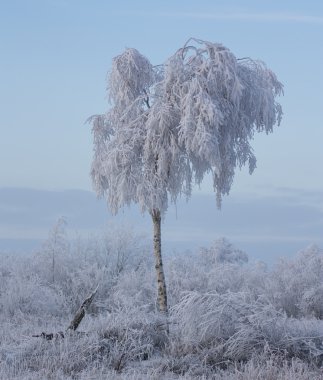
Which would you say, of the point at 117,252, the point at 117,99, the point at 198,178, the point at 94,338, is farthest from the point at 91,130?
the point at 117,252

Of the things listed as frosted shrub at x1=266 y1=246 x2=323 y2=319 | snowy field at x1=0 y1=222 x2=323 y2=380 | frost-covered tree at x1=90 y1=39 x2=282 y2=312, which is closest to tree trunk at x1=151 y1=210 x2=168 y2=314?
frost-covered tree at x1=90 y1=39 x2=282 y2=312

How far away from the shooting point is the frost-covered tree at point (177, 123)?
58.4 feet

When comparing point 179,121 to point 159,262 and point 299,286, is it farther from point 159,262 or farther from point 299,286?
point 299,286

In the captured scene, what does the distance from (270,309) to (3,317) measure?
1219cm

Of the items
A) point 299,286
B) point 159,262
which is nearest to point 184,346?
point 159,262

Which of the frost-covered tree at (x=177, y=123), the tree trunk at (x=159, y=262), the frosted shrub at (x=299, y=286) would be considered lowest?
the frosted shrub at (x=299, y=286)

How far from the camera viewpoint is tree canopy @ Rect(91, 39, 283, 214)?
58.3 ft

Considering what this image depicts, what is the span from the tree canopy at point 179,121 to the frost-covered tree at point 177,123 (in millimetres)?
26

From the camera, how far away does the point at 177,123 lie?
18422mm

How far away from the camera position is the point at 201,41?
18.9 m

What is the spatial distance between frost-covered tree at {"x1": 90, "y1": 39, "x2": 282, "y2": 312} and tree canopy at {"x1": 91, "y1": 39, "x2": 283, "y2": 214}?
26 millimetres

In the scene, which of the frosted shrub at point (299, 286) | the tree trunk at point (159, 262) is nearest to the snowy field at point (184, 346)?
the tree trunk at point (159, 262)

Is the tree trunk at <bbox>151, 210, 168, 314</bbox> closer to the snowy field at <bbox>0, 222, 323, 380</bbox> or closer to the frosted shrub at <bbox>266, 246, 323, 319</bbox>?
the snowy field at <bbox>0, 222, 323, 380</bbox>

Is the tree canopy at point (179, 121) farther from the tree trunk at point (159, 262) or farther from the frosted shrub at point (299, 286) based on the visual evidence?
the frosted shrub at point (299, 286)
